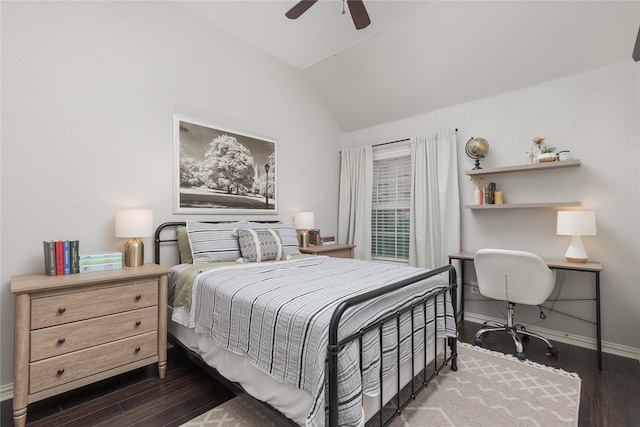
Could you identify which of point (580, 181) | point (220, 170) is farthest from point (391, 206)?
point (220, 170)

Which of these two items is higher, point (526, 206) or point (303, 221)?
point (526, 206)

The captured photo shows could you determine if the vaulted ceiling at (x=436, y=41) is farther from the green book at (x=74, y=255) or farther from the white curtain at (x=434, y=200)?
the green book at (x=74, y=255)

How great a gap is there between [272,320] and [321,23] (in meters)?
3.08

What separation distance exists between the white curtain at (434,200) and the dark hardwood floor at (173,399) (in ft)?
5.04

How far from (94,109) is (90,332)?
5.63 ft

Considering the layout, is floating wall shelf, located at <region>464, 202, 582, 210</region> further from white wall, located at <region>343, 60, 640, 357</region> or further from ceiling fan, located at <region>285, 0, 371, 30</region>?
ceiling fan, located at <region>285, 0, 371, 30</region>

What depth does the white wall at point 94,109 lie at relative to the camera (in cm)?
205

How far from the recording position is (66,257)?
2.03 metres

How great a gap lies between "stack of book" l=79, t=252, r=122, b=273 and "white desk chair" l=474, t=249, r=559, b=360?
3.05 m

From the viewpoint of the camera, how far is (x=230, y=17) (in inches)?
120

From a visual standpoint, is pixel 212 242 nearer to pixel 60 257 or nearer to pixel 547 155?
pixel 60 257

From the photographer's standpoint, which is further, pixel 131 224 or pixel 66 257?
pixel 131 224

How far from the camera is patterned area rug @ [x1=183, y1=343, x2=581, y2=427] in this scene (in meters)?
1.72

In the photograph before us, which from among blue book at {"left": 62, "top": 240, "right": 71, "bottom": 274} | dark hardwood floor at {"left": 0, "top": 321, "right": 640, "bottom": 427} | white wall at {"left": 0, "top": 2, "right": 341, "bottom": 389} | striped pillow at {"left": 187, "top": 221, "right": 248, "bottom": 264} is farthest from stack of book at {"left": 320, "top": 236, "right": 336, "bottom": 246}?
blue book at {"left": 62, "top": 240, "right": 71, "bottom": 274}
